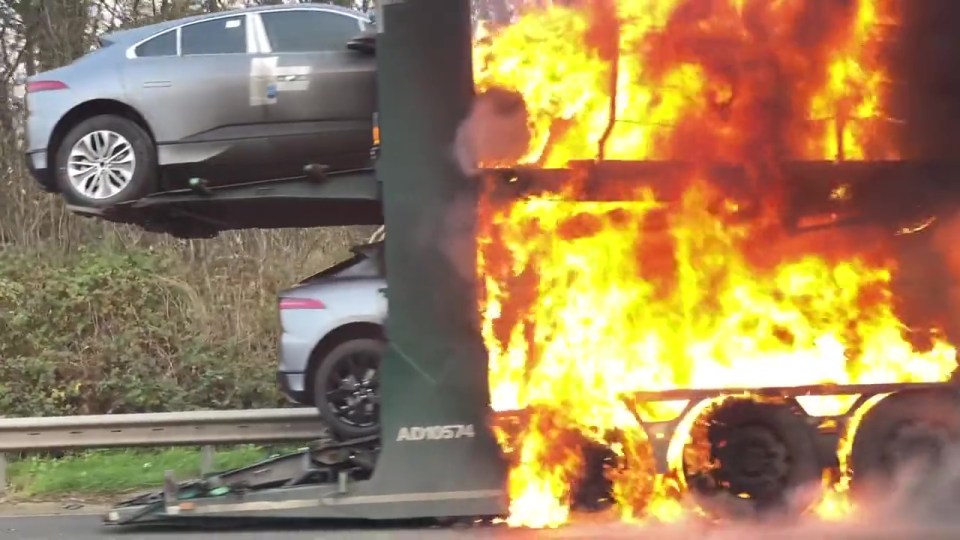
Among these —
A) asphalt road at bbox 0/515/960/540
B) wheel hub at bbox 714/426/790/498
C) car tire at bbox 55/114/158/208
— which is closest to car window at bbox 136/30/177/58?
car tire at bbox 55/114/158/208

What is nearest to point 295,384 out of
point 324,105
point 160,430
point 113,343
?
point 160,430

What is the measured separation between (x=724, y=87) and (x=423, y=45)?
6.01 ft

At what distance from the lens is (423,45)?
17.1 ft

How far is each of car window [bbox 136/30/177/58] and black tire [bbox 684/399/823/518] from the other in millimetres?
4603

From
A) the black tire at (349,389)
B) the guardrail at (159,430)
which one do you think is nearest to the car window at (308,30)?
the black tire at (349,389)

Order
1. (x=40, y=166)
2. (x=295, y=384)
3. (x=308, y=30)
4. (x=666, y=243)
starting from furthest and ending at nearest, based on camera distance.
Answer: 1. (x=295, y=384)
2. (x=308, y=30)
3. (x=40, y=166)
4. (x=666, y=243)

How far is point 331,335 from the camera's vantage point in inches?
279

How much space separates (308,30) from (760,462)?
428 centimetres

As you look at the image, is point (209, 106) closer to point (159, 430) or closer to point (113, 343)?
point (159, 430)

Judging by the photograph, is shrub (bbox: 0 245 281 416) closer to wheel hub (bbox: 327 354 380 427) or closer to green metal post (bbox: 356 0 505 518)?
wheel hub (bbox: 327 354 380 427)

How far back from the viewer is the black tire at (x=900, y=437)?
5.41m

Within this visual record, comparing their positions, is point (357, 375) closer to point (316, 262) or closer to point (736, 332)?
point (736, 332)

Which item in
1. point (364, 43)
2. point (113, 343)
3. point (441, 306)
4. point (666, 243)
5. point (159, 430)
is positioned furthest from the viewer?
point (113, 343)

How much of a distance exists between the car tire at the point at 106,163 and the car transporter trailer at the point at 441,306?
1933 millimetres
